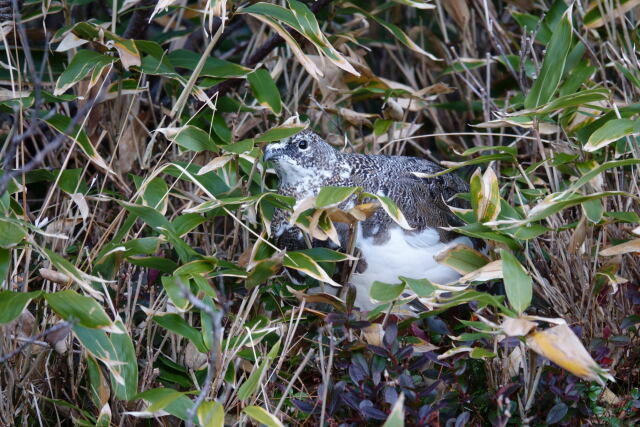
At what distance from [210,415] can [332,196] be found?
1.67 feet

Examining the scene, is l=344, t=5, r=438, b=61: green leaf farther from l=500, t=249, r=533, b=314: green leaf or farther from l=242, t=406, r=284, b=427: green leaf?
l=242, t=406, r=284, b=427: green leaf

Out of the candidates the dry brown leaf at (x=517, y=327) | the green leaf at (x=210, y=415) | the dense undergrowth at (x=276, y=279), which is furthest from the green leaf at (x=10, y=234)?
the dry brown leaf at (x=517, y=327)

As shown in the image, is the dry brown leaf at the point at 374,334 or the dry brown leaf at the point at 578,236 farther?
the dry brown leaf at the point at 578,236

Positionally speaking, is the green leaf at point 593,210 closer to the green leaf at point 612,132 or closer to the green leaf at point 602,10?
the green leaf at point 612,132

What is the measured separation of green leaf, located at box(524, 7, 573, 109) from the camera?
82.6 inches

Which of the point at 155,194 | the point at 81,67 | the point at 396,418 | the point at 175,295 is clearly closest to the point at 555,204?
the point at 396,418

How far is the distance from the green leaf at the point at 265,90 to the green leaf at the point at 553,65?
0.69 m

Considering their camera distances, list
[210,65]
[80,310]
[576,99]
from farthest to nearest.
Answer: [210,65]
[576,99]
[80,310]

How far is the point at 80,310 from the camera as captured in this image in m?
1.59

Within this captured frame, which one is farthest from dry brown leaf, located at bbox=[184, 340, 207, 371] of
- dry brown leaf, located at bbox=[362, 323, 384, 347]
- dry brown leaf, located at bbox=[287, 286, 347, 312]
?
dry brown leaf, located at bbox=[362, 323, 384, 347]

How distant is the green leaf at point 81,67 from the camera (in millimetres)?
2123

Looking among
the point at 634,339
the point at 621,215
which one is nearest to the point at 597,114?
the point at 621,215

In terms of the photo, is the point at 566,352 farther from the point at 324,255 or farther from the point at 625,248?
the point at 324,255

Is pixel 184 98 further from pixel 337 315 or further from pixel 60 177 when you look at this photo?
pixel 337 315
